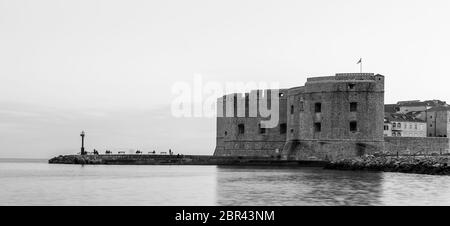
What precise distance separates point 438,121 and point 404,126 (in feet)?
9.09

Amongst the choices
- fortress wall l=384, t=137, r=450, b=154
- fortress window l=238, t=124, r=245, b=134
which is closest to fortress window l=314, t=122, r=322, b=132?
fortress wall l=384, t=137, r=450, b=154

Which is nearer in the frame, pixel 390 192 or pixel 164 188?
pixel 390 192

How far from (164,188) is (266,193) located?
12.9 ft

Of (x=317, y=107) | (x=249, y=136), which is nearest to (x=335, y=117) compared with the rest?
(x=317, y=107)

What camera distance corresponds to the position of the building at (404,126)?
48.0 m

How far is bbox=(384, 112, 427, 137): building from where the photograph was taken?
48.0 metres

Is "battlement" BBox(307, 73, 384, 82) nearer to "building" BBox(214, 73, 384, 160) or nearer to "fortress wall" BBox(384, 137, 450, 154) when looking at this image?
"building" BBox(214, 73, 384, 160)

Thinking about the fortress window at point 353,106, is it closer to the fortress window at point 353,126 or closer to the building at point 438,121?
the fortress window at point 353,126

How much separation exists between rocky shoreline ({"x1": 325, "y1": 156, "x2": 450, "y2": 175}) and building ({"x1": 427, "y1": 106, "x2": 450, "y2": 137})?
16683 mm

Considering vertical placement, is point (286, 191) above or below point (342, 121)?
below
